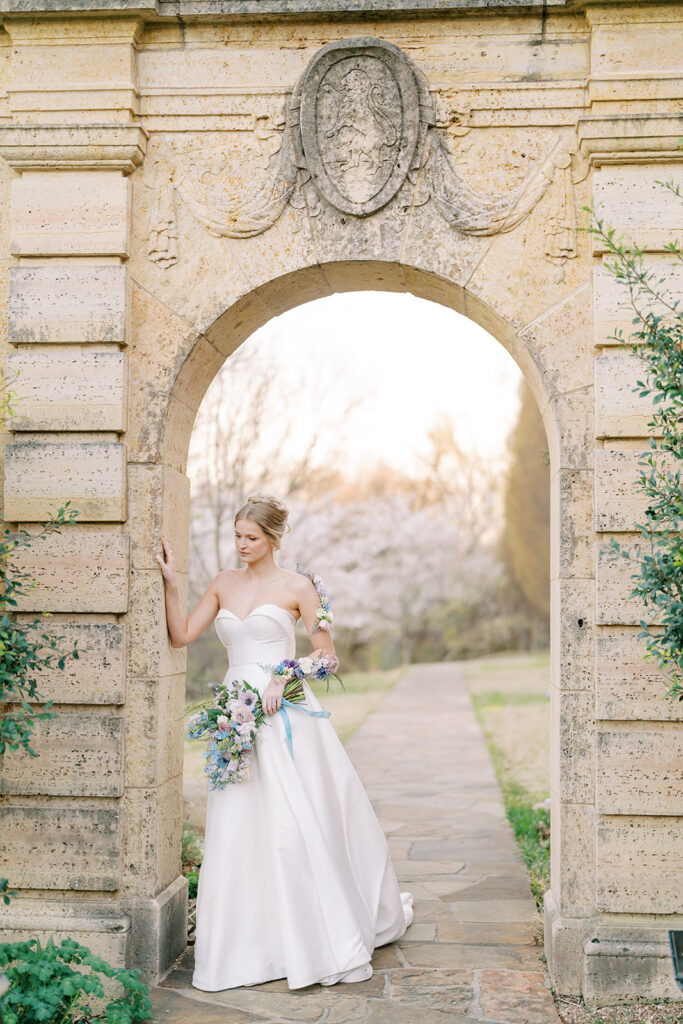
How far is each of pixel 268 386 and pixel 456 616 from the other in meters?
17.2

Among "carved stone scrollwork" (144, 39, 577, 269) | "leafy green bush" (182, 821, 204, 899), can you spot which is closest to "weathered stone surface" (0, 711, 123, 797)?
"leafy green bush" (182, 821, 204, 899)

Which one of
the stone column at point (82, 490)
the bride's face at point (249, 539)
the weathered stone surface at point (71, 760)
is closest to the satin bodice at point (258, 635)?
the bride's face at point (249, 539)

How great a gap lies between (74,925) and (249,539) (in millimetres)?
1879

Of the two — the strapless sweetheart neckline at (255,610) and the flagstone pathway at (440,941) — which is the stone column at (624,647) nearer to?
the flagstone pathway at (440,941)

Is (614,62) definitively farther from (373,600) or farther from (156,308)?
(373,600)

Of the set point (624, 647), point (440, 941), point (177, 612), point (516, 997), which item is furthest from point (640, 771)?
point (177, 612)

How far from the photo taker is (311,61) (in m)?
4.39

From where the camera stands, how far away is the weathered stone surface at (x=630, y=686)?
13.7 feet

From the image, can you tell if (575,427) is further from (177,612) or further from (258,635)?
(177,612)

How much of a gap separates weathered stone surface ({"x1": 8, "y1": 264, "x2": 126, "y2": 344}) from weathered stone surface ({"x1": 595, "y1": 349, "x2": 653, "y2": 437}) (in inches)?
85.6

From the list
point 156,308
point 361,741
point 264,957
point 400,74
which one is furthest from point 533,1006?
point 361,741

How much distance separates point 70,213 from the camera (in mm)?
4461

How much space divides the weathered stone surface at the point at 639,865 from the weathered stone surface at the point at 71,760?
2.16 metres

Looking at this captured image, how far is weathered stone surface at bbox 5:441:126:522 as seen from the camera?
442 cm
